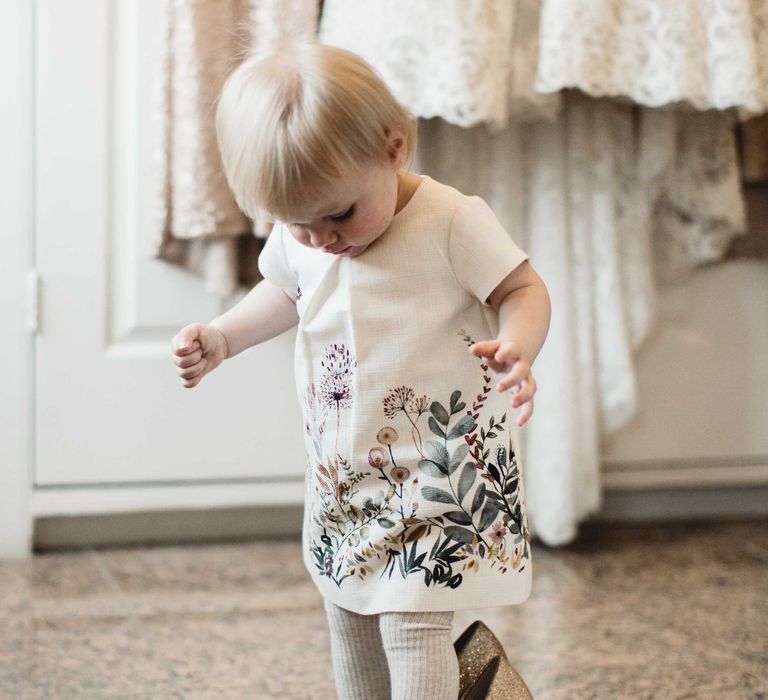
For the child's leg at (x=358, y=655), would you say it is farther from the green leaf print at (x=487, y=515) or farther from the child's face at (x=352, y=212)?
the child's face at (x=352, y=212)

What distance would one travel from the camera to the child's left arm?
65 cm

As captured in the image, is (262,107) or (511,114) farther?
(511,114)

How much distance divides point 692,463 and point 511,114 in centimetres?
62

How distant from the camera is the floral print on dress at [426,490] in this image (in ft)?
2.39

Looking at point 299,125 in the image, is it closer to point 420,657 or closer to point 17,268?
point 420,657

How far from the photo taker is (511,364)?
2.17 feet

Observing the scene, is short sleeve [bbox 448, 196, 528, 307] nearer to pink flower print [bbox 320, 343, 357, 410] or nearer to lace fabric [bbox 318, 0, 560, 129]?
pink flower print [bbox 320, 343, 357, 410]

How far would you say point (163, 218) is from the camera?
4.40 feet

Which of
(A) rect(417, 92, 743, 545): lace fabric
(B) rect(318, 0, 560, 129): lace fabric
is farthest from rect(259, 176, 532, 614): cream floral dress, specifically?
(A) rect(417, 92, 743, 545): lace fabric

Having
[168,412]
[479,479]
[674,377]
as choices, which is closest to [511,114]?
[674,377]

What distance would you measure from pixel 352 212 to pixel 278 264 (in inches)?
5.1

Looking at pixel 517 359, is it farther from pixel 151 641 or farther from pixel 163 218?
pixel 163 218

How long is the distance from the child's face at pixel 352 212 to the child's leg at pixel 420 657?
0.88 ft

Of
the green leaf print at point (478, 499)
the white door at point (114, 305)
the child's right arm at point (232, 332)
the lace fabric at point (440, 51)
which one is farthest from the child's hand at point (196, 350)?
the white door at point (114, 305)
